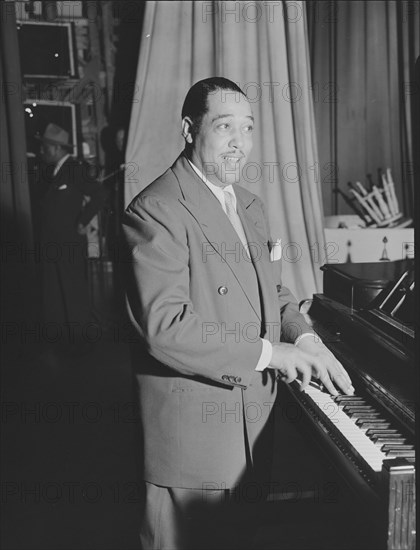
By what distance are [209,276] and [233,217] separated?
0.23m

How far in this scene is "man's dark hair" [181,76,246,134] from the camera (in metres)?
1.59

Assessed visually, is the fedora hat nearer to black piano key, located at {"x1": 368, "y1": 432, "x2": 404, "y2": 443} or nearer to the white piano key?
the white piano key

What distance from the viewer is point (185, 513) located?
1.65m

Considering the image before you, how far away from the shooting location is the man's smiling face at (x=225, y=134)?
5.17ft

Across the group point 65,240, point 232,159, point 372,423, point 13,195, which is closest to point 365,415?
point 372,423

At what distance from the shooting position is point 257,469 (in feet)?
5.81

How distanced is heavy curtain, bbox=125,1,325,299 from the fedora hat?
49cm

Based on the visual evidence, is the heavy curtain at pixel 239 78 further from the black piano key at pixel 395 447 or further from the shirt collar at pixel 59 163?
the black piano key at pixel 395 447

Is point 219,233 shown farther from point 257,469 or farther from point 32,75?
point 32,75

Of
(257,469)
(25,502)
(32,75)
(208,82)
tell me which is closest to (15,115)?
(32,75)

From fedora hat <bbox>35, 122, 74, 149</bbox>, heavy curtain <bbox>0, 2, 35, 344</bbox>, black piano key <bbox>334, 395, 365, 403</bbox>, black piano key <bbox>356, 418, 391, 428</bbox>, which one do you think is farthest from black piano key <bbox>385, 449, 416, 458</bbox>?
fedora hat <bbox>35, 122, 74, 149</bbox>

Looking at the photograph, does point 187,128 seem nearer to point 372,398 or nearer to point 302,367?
point 302,367

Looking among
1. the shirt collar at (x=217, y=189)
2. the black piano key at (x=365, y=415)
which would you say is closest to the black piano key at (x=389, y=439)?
the black piano key at (x=365, y=415)

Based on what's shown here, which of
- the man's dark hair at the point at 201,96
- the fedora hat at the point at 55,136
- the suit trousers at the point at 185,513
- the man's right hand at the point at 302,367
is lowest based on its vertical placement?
the suit trousers at the point at 185,513
